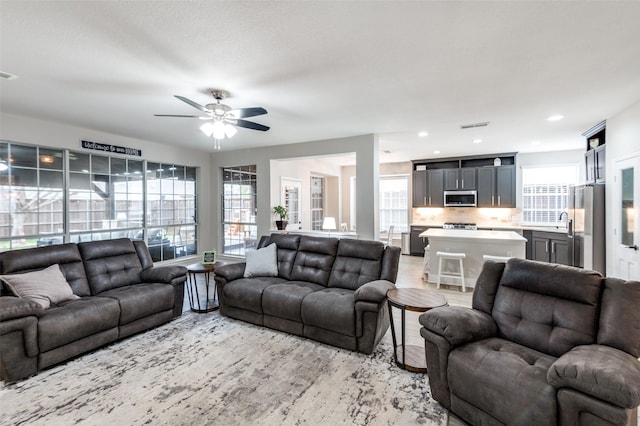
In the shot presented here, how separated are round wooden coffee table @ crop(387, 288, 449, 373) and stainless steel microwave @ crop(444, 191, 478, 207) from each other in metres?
5.68

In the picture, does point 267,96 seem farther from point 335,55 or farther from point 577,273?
point 577,273

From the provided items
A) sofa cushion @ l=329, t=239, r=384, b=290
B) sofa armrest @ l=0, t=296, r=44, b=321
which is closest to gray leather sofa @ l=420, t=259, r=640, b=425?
sofa cushion @ l=329, t=239, r=384, b=290

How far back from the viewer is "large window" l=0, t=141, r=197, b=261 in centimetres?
414

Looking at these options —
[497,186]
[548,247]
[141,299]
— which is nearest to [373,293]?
[141,299]

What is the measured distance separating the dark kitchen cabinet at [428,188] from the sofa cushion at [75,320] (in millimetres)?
7270

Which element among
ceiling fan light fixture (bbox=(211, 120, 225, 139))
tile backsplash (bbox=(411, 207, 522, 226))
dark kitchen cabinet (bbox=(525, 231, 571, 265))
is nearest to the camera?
ceiling fan light fixture (bbox=(211, 120, 225, 139))

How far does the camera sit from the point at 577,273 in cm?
204

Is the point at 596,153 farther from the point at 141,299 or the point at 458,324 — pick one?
the point at 141,299

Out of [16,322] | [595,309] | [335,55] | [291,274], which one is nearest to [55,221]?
[16,322]

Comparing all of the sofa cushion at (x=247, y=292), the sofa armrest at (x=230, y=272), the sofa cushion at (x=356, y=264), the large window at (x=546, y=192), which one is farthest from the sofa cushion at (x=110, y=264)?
the large window at (x=546, y=192)

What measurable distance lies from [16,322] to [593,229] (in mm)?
6916

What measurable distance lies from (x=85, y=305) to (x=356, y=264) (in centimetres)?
283

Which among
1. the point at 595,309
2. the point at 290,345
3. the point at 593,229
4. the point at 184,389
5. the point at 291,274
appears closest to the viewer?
the point at 595,309

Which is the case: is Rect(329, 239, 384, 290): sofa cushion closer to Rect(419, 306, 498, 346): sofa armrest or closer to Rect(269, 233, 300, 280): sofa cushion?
Rect(269, 233, 300, 280): sofa cushion
